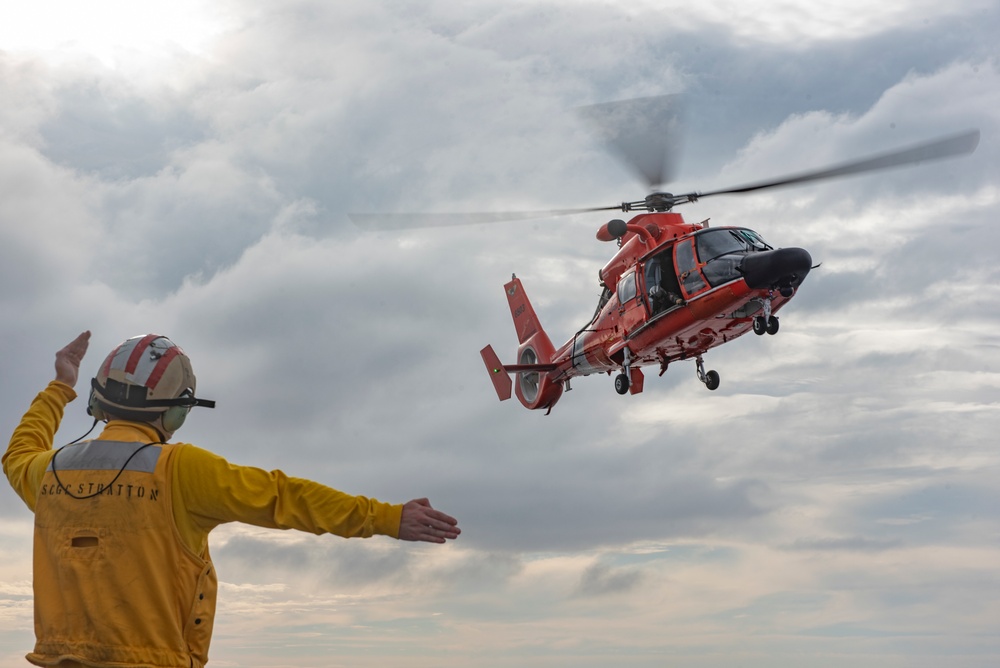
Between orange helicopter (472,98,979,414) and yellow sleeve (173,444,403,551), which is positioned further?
orange helicopter (472,98,979,414)

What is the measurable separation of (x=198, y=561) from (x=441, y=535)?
1346 millimetres

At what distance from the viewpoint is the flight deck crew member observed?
16.0 feet

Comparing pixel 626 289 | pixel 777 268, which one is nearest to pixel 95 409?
pixel 777 268

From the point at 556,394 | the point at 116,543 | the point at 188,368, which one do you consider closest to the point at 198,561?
the point at 116,543

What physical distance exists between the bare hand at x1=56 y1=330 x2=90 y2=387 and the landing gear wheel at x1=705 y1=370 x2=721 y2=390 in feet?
56.8

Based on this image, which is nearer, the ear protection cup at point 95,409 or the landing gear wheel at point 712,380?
the ear protection cup at point 95,409

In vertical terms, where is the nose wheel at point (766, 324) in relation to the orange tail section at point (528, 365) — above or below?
below

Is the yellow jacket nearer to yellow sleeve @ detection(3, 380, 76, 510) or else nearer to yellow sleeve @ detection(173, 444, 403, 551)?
yellow sleeve @ detection(173, 444, 403, 551)

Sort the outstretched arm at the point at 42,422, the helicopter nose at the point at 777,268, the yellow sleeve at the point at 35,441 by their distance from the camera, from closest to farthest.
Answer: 1. the yellow sleeve at the point at 35,441
2. the outstretched arm at the point at 42,422
3. the helicopter nose at the point at 777,268

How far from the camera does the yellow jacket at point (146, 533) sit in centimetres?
489

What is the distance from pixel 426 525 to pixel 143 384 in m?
1.77

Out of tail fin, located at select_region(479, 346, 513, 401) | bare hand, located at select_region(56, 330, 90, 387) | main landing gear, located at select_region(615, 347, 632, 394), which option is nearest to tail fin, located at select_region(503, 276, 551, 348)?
tail fin, located at select_region(479, 346, 513, 401)

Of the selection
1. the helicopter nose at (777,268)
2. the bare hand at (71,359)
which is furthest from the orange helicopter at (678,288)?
the bare hand at (71,359)

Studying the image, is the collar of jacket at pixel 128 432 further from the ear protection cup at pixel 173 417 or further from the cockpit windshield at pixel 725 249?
the cockpit windshield at pixel 725 249
